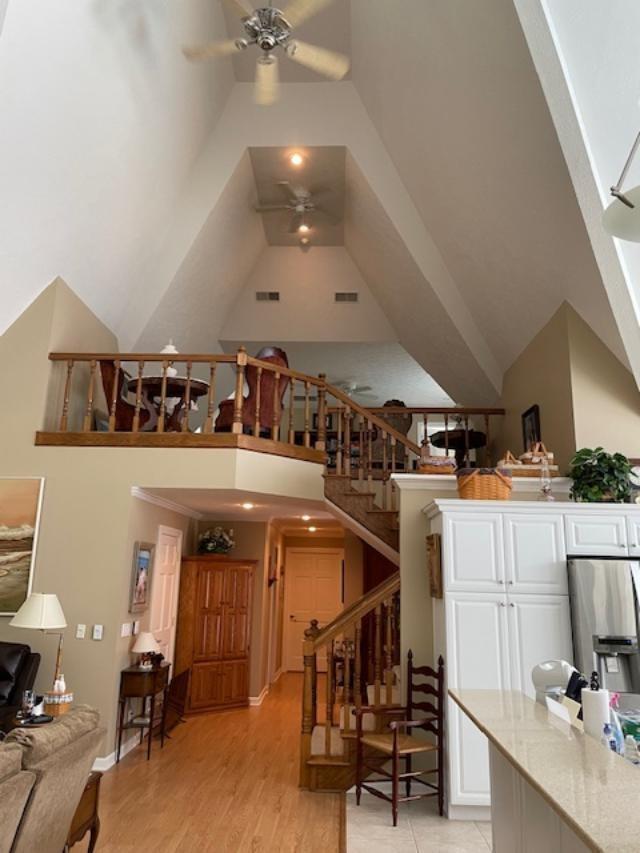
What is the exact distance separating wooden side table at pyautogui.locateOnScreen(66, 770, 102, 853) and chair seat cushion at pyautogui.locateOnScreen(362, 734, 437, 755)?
6.21 ft

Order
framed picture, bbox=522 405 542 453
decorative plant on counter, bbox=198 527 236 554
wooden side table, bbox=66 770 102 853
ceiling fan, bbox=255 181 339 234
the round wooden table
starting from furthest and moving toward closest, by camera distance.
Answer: decorative plant on counter, bbox=198 527 236 554 → ceiling fan, bbox=255 181 339 234 → framed picture, bbox=522 405 542 453 → the round wooden table → wooden side table, bbox=66 770 102 853

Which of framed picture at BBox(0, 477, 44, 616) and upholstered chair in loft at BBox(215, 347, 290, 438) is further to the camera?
upholstered chair in loft at BBox(215, 347, 290, 438)

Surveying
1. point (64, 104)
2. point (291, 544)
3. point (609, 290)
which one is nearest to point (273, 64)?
point (64, 104)

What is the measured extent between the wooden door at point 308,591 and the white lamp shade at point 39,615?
751 cm

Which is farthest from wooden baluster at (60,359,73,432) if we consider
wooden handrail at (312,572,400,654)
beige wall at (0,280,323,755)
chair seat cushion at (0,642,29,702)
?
wooden handrail at (312,572,400,654)

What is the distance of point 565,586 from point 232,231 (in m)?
6.27

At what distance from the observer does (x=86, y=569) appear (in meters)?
5.75

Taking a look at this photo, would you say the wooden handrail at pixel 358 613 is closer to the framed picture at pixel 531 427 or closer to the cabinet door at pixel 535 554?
the cabinet door at pixel 535 554

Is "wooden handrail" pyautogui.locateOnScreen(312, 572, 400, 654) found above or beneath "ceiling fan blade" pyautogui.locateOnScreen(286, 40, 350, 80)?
beneath

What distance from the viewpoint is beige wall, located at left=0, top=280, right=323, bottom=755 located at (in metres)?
5.61

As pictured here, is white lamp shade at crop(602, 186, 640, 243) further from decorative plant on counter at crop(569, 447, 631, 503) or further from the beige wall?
the beige wall

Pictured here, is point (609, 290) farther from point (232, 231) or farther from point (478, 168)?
point (232, 231)

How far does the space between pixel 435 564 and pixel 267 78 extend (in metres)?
4.15

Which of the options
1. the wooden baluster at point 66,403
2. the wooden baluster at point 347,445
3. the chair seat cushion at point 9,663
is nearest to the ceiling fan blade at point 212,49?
the wooden baluster at point 66,403
